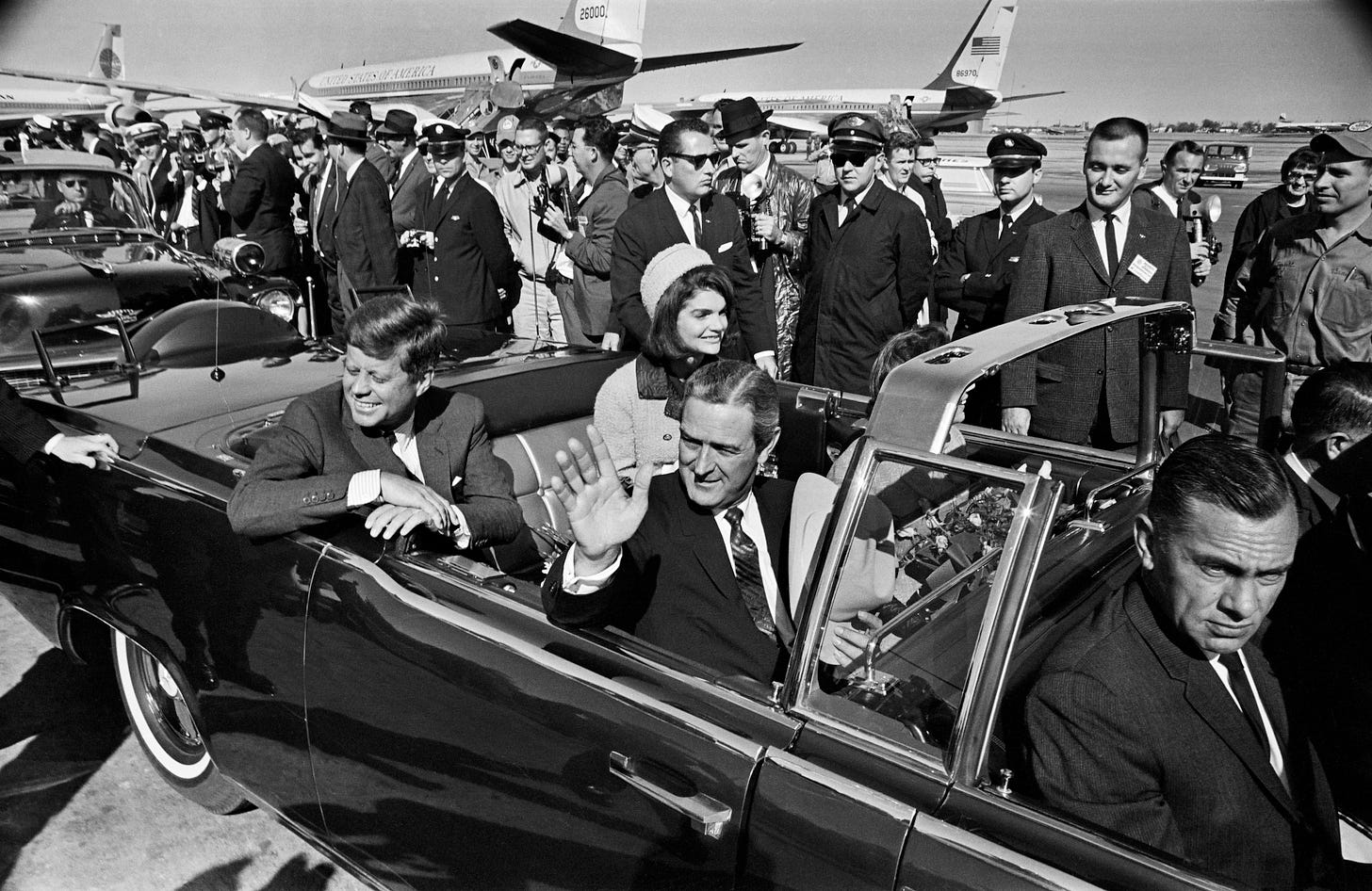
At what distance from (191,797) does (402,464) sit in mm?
1220

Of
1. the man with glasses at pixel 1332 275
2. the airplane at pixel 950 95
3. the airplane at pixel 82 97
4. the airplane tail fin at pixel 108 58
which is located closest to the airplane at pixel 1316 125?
the man with glasses at pixel 1332 275

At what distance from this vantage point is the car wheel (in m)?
2.96

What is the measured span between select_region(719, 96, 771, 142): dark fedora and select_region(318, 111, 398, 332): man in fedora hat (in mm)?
2425

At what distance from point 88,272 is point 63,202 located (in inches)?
73.4

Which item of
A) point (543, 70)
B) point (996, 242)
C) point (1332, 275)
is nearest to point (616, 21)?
point (543, 70)

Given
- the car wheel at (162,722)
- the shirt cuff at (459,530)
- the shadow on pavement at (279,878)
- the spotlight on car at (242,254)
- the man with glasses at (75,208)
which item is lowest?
the shadow on pavement at (279,878)

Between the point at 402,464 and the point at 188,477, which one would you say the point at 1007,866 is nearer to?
the point at 402,464

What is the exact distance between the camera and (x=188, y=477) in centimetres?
262

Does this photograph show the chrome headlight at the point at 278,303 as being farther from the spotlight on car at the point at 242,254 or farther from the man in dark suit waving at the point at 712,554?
the man in dark suit waving at the point at 712,554

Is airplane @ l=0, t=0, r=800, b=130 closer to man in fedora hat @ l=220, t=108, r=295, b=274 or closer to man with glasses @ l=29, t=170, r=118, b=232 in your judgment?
man in fedora hat @ l=220, t=108, r=295, b=274

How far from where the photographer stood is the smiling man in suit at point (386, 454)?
7.77 feet

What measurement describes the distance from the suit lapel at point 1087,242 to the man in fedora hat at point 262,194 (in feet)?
20.8

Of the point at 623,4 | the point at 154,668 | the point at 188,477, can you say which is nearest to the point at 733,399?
the point at 188,477

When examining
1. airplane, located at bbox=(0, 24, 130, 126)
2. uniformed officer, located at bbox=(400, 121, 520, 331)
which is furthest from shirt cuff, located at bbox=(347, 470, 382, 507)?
airplane, located at bbox=(0, 24, 130, 126)
